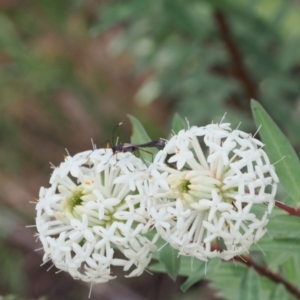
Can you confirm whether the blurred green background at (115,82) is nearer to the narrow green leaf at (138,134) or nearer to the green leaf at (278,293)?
the narrow green leaf at (138,134)

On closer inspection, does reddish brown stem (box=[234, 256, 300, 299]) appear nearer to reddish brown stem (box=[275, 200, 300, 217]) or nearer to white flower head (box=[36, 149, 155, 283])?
reddish brown stem (box=[275, 200, 300, 217])

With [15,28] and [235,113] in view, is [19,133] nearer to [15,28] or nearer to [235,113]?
[15,28]

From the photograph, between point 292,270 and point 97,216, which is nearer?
point 97,216

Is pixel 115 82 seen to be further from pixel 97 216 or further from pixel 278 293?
pixel 97 216

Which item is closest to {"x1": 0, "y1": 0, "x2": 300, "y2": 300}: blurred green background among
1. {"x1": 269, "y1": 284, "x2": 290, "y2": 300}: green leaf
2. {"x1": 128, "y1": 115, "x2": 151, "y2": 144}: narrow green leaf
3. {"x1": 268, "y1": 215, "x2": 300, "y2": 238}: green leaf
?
{"x1": 128, "y1": 115, "x2": 151, "y2": 144}: narrow green leaf

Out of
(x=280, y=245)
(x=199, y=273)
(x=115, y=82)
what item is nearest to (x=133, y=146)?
(x=199, y=273)
